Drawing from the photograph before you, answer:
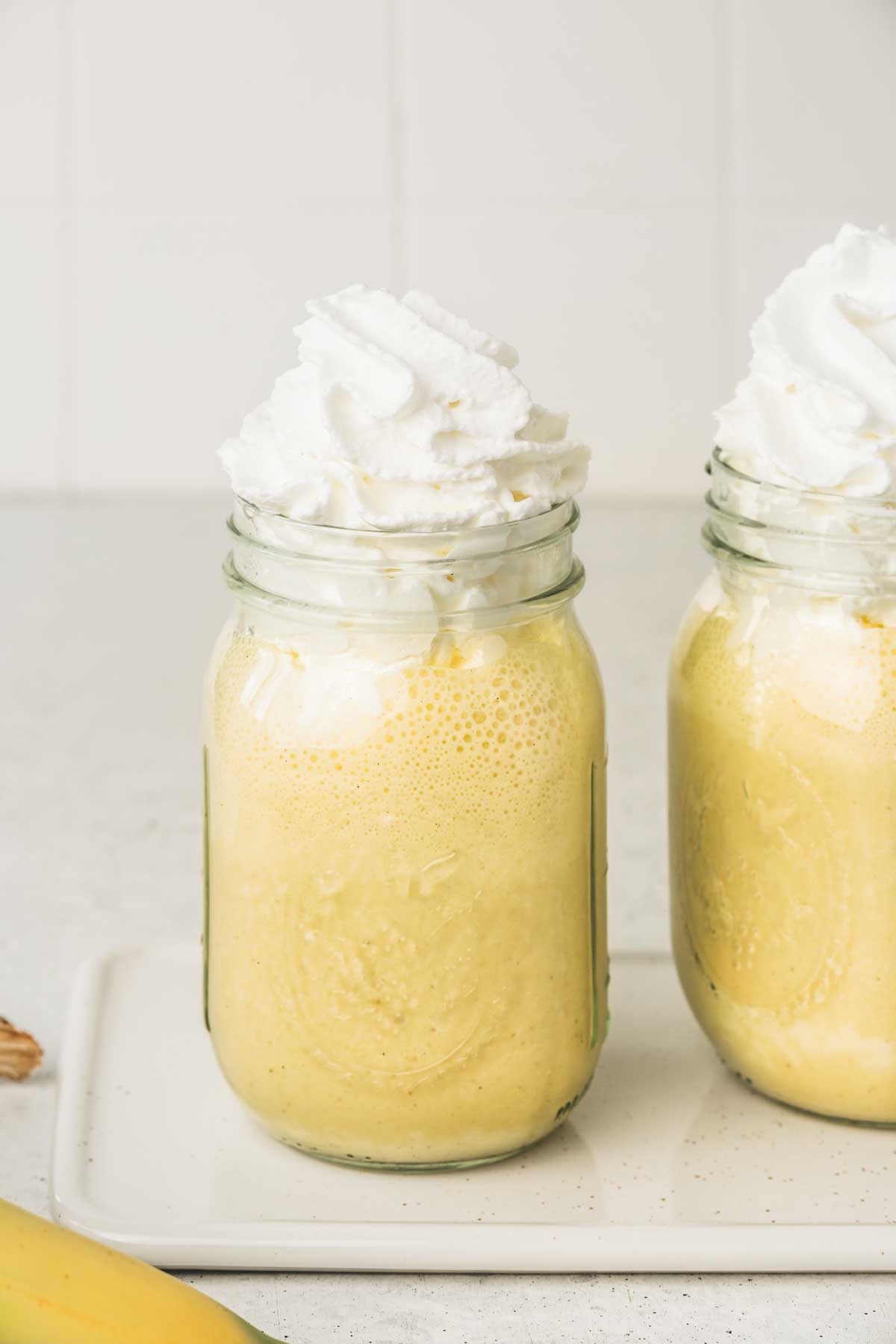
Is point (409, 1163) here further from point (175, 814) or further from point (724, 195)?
point (724, 195)

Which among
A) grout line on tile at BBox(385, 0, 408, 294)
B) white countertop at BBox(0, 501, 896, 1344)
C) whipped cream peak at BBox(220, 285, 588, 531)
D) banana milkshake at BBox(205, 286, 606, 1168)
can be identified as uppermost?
grout line on tile at BBox(385, 0, 408, 294)

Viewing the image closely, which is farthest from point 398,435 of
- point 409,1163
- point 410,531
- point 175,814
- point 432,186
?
point 432,186

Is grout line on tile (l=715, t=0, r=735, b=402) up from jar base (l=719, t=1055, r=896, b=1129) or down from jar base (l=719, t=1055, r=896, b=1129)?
up

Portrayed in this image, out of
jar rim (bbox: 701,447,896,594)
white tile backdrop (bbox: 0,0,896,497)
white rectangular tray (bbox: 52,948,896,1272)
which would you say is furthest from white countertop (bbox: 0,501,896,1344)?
jar rim (bbox: 701,447,896,594)

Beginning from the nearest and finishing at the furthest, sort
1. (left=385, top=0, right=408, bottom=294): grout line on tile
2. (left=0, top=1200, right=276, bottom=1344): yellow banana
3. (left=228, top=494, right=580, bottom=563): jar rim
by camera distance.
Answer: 1. (left=0, top=1200, right=276, bottom=1344): yellow banana
2. (left=228, top=494, right=580, bottom=563): jar rim
3. (left=385, top=0, right=408, bottom=294): grout line on tile

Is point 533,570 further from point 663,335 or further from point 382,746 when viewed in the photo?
point 663,335

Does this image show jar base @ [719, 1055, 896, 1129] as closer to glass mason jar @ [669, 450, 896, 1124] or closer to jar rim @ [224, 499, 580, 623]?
glass mason jar @ [669, 450, 896, 1124]
